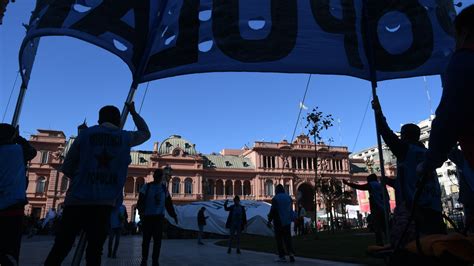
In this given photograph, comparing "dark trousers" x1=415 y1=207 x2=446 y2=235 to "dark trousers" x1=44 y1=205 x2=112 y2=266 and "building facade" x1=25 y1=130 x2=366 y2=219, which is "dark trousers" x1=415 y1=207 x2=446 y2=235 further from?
"building facade" x1=25 y1=130 x2=366 y2=219

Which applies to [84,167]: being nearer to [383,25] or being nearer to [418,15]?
[383,25]

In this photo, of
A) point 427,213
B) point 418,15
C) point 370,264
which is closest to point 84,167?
point 427,213

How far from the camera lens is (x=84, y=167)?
340 cm

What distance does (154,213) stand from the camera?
6.59 metres

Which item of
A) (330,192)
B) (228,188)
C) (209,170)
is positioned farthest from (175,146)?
(330,192)

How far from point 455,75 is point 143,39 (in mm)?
3567

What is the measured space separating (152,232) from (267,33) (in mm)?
3904

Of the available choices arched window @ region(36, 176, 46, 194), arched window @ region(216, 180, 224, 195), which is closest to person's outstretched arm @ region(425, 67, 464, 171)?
arched window @ region(36, 176, 46, 194)

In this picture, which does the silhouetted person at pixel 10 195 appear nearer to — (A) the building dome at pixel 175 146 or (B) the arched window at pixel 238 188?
(A) the building dome at pixel 175 146

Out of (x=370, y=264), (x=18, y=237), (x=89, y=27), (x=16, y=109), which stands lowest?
(x=370, y=264)

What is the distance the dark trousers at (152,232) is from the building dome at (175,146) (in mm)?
49683

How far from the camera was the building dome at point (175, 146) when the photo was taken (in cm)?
5616

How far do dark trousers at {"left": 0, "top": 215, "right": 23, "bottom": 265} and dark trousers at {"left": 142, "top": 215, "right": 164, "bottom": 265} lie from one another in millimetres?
2761

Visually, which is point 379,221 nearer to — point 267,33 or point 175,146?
point 267,33
